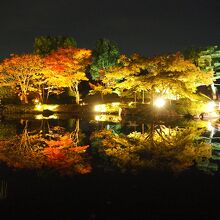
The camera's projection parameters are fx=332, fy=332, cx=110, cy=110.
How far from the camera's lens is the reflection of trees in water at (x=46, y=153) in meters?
12.8

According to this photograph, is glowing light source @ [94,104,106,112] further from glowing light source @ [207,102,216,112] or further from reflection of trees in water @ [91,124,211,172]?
reflection of trees in water @ [91,124,211,172]

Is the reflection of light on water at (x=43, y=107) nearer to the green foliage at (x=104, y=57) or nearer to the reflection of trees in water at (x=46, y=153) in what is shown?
the green foliage at (x=104, y=57)

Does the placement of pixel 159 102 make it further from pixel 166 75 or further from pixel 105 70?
pixel 105 70

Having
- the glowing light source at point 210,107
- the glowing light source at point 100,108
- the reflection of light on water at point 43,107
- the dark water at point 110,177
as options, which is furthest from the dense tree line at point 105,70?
the dark water at point 110,177

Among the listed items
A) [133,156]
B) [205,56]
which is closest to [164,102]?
[205,56]

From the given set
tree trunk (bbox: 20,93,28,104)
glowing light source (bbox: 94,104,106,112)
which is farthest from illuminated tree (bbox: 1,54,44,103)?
glowing light source (bbox: 94,104,106,112)

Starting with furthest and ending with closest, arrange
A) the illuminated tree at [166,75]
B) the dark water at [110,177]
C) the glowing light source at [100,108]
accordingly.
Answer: the glowing light source at [100,108], the illuminated tree at [166,75], the dark water at [110,177]

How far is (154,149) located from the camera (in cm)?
1580

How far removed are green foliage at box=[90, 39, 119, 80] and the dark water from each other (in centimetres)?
3027

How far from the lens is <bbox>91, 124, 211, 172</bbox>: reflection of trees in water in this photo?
42.8 ft

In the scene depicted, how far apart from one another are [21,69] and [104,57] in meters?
13.9

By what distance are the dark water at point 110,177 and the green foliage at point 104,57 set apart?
30266mm

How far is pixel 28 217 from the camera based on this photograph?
7.83 metres

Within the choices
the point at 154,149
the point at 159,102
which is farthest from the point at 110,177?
the point at 159,102
